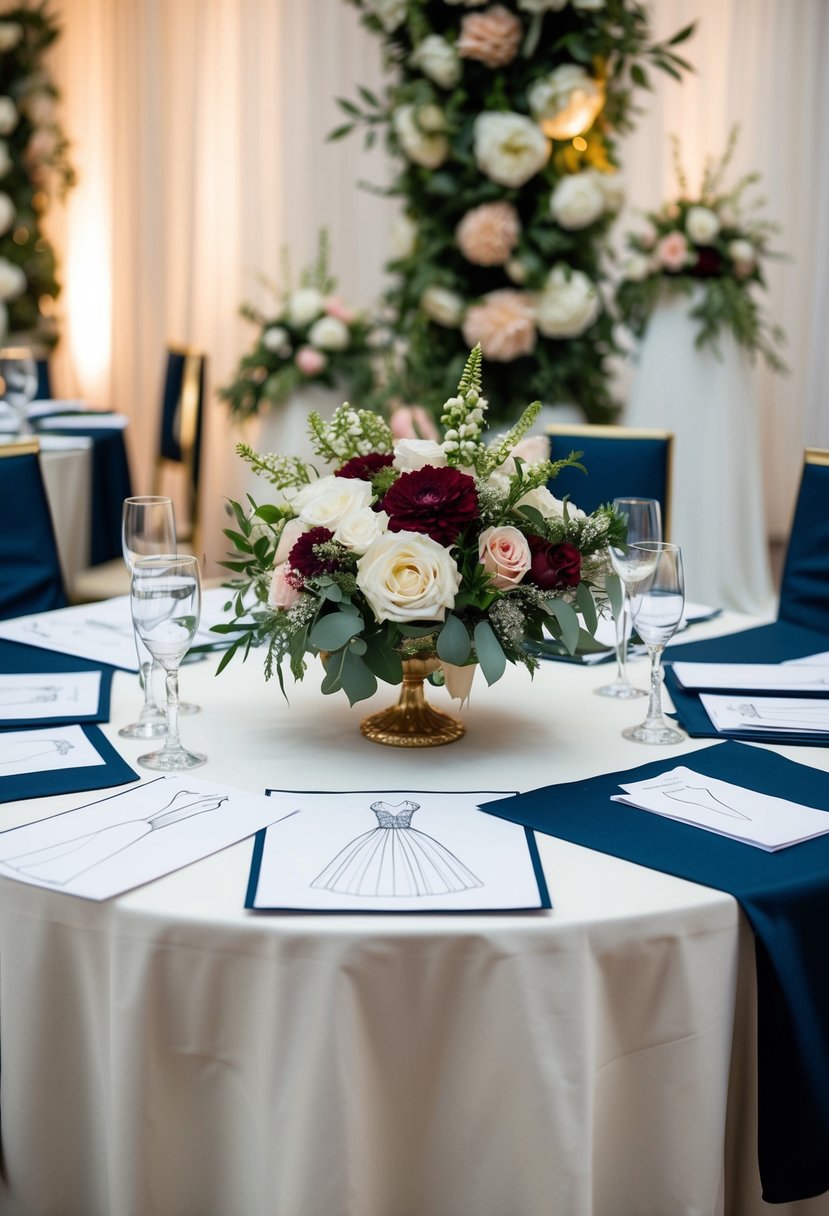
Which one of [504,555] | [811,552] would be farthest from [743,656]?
[504,555]

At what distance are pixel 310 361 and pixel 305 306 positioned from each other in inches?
8.6

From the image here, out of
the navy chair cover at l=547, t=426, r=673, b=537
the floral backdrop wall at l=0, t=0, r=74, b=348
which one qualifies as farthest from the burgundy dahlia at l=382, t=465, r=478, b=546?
the floral backdrop wall at l=0, t=0, r=74, b=348

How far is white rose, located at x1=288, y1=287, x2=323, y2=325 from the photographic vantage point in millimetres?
4664

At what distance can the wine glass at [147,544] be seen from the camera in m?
1.58

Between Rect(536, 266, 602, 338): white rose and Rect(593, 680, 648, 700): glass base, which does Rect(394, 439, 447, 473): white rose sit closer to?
Rect(593, 680, 648, 700): glass base

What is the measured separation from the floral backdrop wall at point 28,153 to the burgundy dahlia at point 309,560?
524cm

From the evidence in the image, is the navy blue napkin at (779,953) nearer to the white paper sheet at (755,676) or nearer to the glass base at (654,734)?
the glass base at (654,734)

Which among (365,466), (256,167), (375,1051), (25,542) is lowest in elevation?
(375,1051)

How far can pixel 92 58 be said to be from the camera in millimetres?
6551

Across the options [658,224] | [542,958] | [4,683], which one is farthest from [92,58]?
[542,958]

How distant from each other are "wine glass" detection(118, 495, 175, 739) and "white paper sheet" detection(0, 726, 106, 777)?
7 centimetres

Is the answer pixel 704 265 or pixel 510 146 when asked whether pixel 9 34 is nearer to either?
pixel 510 146

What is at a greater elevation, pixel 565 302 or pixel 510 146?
pixel 510 146

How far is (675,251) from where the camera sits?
452 cm
